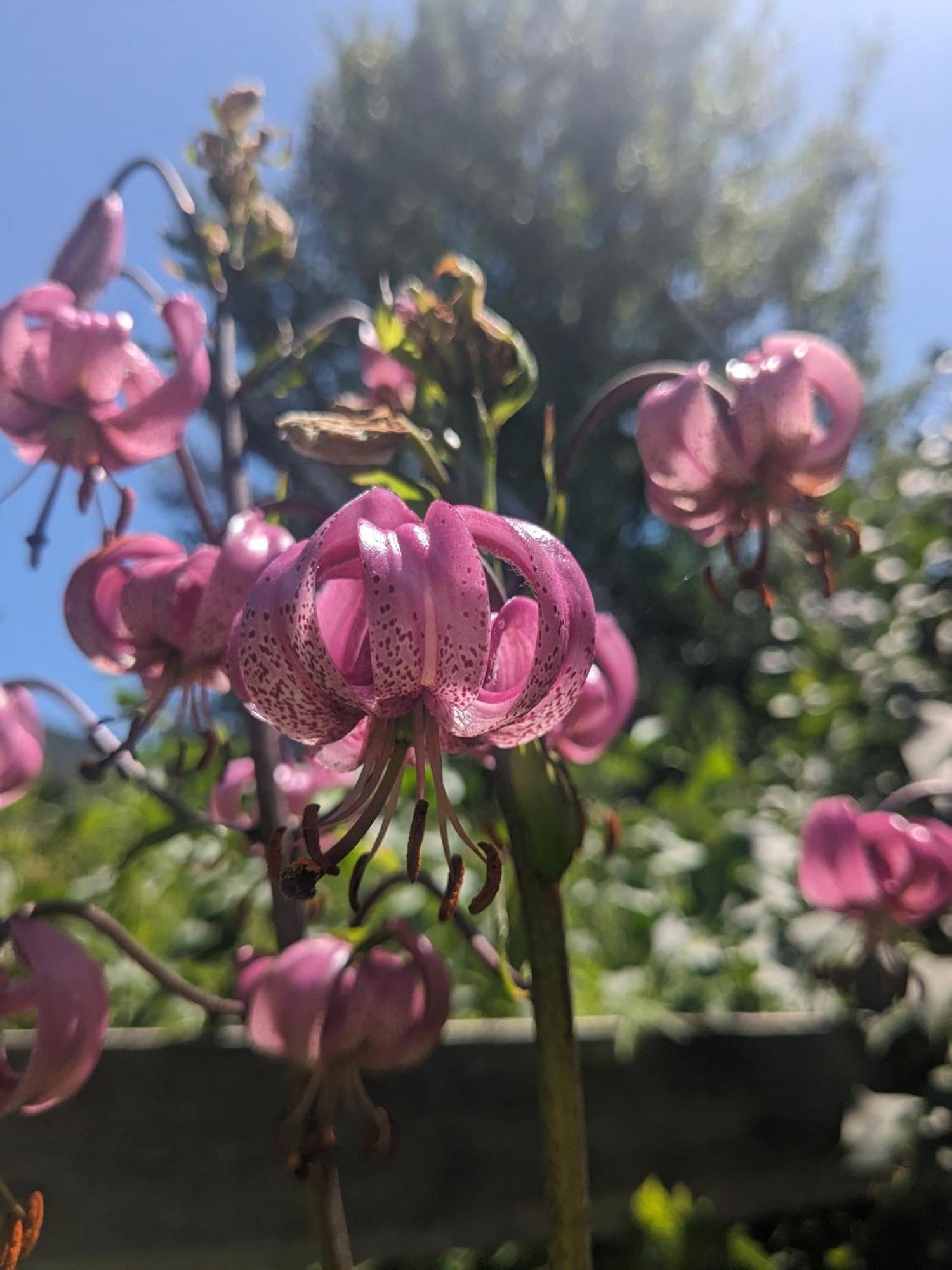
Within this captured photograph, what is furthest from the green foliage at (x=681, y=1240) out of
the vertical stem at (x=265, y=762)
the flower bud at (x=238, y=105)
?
the flower bud at (x=238, y=105)

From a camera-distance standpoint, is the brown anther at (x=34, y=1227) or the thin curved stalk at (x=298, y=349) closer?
the brown anther at (x=34, y=1227)

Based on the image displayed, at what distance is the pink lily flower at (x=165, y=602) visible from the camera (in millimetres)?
406

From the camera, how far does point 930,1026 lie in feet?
2.75

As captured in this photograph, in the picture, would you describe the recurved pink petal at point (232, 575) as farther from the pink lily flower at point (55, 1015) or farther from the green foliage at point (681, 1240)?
the green foliage at point (681, 1240)

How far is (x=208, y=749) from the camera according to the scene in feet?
1.51

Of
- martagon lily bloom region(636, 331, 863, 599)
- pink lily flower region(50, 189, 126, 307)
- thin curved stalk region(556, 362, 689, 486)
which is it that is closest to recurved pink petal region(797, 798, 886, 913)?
martagon lily bloom region(636, 331, 863, 599)

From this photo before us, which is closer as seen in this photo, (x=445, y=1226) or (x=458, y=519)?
(x=458, y=519)

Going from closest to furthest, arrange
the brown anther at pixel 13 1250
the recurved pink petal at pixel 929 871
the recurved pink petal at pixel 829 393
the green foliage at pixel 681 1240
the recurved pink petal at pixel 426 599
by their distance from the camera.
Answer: the recurved pink petal at pixel 426 599 → the brown anther at pixel 13 1250 → the recurved pink petal at pixel 829 393 → the recurved pink petal at pixel 929 871 → the green foliage at pixel 681 1240

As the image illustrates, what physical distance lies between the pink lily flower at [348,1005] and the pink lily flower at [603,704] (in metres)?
0.13

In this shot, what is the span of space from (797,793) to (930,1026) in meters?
0.53

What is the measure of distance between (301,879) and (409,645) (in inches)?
3.4

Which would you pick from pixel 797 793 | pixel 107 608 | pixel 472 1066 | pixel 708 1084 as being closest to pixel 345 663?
pixel 107 608

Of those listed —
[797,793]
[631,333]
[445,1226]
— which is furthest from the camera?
[631,333]

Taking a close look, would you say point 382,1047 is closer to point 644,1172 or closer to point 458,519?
point 458,519
